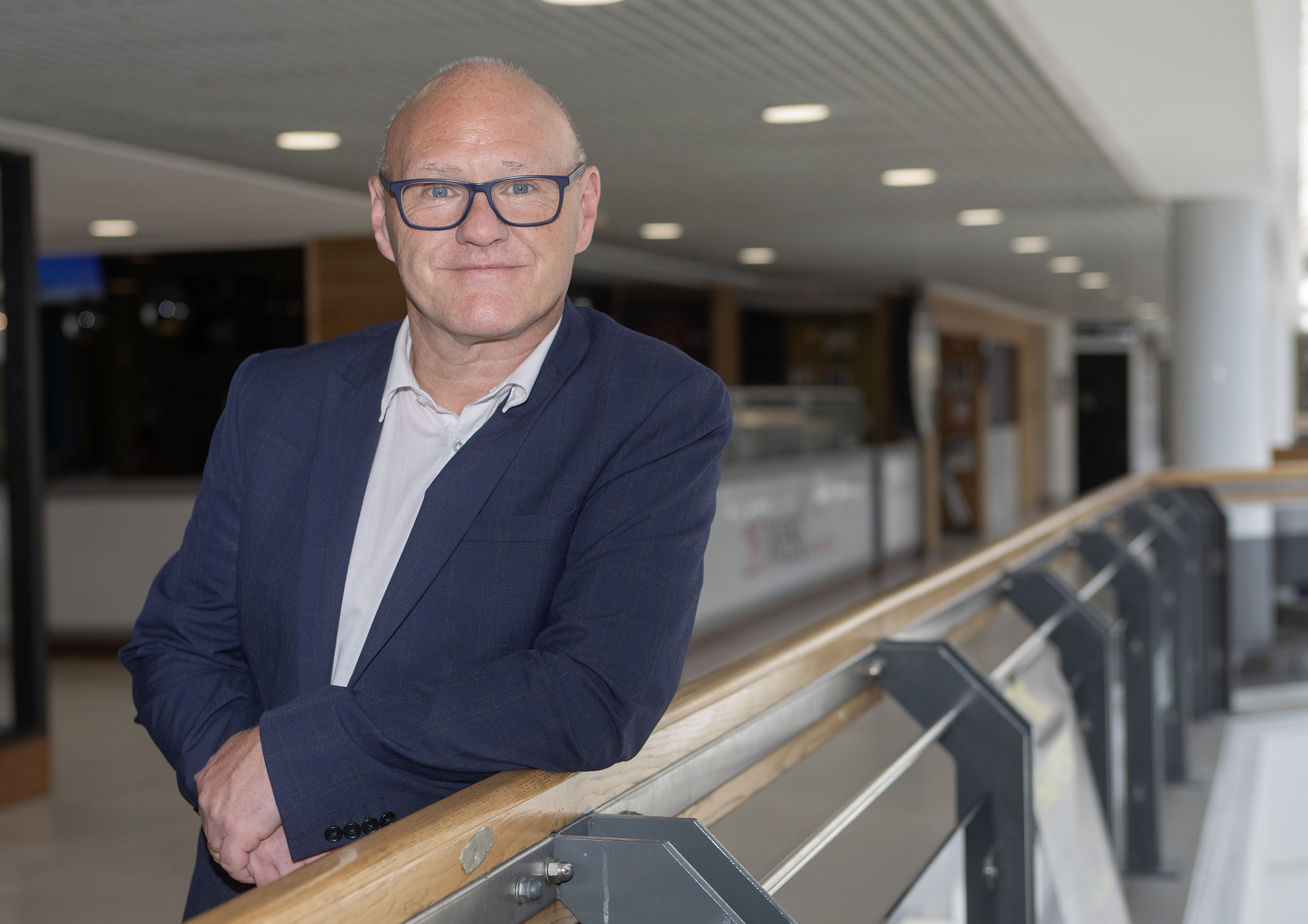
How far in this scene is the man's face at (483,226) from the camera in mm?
1180

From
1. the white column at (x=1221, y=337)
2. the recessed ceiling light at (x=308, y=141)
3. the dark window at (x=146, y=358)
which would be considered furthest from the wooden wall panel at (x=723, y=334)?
the recessed ceiling light at (x=308, y=141)

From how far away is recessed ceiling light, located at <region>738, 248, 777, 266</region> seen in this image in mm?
9750

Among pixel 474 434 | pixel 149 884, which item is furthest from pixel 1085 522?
pixel 149 884

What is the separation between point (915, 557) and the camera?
13.1 m

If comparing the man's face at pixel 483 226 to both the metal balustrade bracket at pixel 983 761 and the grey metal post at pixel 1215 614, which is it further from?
the grey metal post at pixel 1215 614

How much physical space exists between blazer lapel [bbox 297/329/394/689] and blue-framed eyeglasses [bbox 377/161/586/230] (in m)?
0.19

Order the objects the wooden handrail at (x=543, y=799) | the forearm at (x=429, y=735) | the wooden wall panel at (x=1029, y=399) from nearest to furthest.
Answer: the wooden handrail at (x=543, y=799)
the forearm at (x=429, y=735)
the wooden wall panel at (x=1029, y=399)

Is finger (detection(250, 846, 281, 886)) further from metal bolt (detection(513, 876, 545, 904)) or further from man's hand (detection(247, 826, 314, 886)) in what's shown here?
metal bolt (detection(513, 876, 545, 904))

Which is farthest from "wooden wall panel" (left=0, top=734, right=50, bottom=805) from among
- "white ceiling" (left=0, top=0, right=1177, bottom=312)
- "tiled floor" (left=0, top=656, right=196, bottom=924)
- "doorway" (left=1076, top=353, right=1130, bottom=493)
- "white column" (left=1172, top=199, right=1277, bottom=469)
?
"doorway" (left=1076, top=353, right=1130, bottom=493)

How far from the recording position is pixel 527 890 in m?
0.88

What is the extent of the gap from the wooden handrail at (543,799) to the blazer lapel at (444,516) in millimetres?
243

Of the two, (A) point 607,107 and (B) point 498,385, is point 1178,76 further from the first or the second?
(B) point 498,385

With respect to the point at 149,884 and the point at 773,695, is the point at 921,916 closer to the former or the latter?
the point at 773,695

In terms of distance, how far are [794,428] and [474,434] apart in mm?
9315
